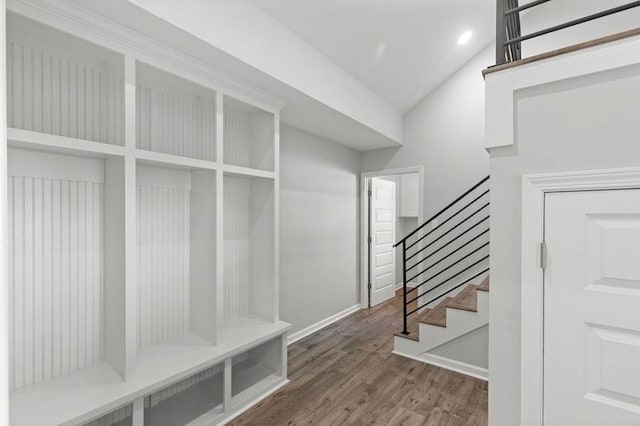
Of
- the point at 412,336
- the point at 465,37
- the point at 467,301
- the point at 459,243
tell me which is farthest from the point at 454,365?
the point at 465,37

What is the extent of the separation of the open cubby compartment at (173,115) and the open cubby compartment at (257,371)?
173cm

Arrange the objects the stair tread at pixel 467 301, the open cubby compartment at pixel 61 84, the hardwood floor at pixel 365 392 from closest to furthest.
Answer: the open cubby compartment at pixel 61 84
the hardwood floor at pixel 365 392
the stair tread at pixel 467 301

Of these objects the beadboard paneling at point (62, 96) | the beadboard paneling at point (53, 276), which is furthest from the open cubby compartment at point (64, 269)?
the beadboard paneling at point (62, 96)

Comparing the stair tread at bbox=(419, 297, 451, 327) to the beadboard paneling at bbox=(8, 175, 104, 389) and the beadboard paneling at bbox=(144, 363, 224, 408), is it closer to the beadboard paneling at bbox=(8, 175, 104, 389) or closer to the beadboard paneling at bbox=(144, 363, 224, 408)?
the beadboard paneling at bbox=(144, 363, 224, 408)

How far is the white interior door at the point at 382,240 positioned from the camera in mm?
4938

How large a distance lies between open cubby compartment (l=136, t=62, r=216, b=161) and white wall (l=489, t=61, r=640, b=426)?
1.97 m

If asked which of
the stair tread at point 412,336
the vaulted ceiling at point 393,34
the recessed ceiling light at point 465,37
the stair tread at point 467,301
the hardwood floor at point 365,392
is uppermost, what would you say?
Answer: the recessed ceiling light at point 465,37

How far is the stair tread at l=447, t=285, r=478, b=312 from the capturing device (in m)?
2.96

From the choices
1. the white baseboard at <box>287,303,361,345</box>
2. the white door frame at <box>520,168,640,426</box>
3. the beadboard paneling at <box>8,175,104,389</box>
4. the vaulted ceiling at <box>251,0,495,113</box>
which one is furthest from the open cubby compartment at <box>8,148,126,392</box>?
the white door frame at <box>520,168,640,426</box>

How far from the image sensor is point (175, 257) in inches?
96.9

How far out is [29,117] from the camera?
1730mm

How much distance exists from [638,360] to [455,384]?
1.72 meters

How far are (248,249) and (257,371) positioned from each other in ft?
3.59

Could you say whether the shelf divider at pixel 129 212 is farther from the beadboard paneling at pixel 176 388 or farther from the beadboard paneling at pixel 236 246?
the beadboard paneling at pixel 236 246
